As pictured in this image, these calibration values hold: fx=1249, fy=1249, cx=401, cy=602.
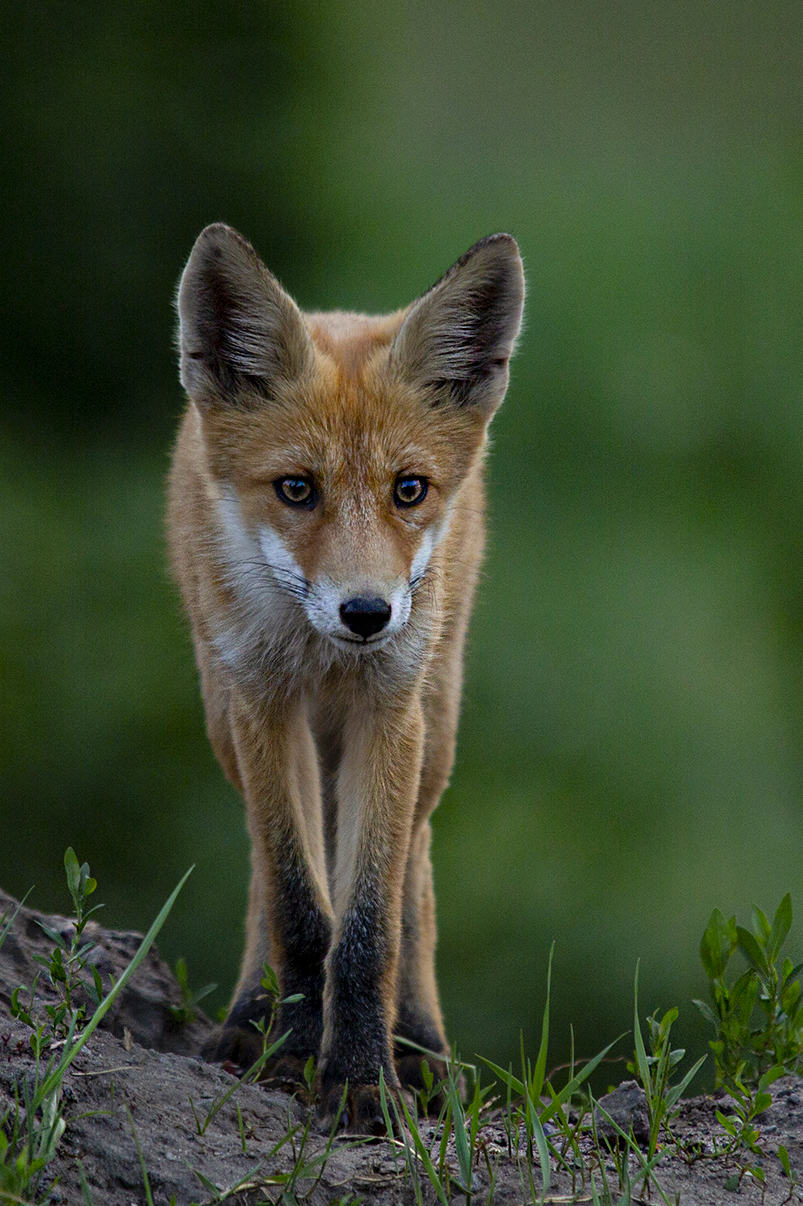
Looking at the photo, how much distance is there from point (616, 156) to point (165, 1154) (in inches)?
403

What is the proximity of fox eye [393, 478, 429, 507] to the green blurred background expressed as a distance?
16.6 ft

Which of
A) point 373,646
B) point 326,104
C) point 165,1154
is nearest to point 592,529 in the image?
point 326,104

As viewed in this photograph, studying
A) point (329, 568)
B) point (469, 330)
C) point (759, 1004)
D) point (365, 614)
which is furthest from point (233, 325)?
point (759, 1004)

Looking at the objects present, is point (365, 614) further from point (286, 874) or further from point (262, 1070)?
point (262, 1070)

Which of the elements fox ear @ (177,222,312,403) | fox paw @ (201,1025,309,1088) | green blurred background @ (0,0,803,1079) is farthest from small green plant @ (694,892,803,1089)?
green blurred background @ (0,0,803,1079)

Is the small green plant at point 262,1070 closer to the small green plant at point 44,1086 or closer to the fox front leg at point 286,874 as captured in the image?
the fox front leg at point 286,874

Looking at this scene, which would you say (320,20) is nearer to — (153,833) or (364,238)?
(364,238)

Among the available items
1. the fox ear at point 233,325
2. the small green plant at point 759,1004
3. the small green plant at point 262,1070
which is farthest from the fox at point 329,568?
the small green plant at point 759,1004

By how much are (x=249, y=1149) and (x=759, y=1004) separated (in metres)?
1.39

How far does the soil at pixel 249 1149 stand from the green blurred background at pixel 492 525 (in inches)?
199

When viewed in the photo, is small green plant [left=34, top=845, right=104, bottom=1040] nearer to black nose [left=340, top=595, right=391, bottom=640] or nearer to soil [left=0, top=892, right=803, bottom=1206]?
soil [left=0, top=892, right=803, bottom=1206]

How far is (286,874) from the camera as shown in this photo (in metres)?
3.55

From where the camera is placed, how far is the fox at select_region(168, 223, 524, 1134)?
3.33 meters

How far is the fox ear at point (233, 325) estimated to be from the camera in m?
3.51
